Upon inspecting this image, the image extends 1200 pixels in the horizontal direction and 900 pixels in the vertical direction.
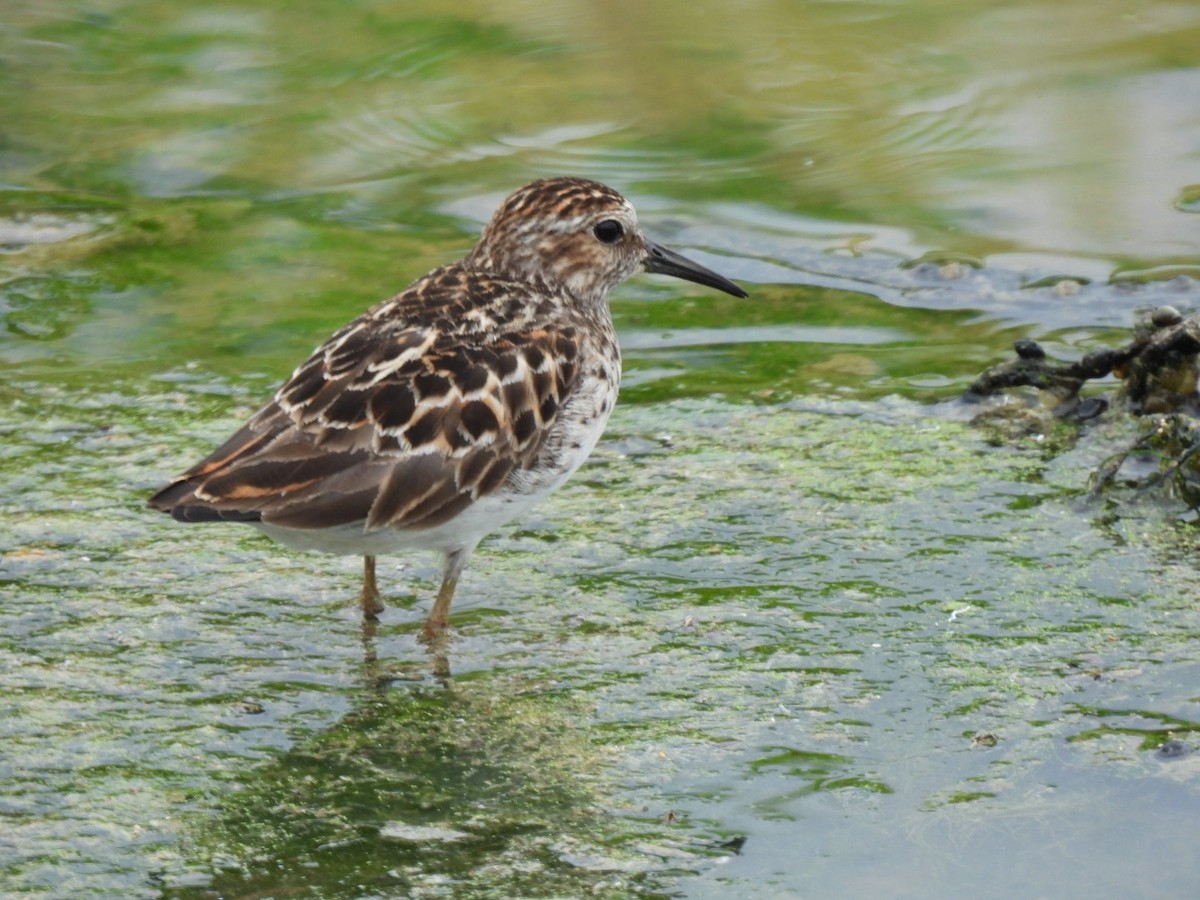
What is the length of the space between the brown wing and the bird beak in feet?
3.87

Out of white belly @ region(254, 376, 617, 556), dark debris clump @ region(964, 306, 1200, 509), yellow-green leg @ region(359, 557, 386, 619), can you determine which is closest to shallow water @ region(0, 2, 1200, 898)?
yellow-green leg @ region(359, 557, 386, 619)

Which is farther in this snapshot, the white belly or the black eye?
the black eye

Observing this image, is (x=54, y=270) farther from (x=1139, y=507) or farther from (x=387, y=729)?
(x=1139, y=507)

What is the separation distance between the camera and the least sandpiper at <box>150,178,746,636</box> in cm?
573

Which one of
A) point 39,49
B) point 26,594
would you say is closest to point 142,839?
point 26,594

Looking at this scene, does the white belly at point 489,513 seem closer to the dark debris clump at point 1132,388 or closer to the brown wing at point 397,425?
the brown wing at point 397,425

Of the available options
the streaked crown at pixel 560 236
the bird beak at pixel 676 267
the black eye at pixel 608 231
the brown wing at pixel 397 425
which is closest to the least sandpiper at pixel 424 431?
the brown wing at pixel 397 425

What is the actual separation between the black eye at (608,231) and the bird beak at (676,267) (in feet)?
0.77

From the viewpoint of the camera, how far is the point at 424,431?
5977mm

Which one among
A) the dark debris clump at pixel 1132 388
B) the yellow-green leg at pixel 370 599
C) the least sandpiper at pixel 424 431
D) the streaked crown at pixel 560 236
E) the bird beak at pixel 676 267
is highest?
the streaked crown at pixel 560 236

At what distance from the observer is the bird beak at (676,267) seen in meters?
7.59

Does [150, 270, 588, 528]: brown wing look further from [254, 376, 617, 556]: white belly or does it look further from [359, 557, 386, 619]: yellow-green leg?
[359, 557, 386, 619]: yellow-green leg

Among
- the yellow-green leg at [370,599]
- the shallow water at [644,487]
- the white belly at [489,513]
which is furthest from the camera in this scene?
the yellow-green leg at [370,599]

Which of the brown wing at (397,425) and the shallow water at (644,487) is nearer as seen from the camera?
the shallow water at (644,487)
